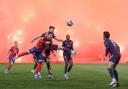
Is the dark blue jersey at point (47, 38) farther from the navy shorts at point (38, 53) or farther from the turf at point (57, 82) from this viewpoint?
the turf at point (57, 82)

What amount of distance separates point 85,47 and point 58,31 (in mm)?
6783

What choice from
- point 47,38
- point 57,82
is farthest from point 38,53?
point 57,82

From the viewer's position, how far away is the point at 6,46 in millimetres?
79500

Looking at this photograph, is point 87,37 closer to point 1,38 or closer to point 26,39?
point 26,39

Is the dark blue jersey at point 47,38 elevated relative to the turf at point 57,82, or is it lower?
elevated

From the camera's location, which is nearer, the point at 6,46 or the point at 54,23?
the point at 6,46

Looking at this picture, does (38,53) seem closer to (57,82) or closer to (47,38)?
(47,38)

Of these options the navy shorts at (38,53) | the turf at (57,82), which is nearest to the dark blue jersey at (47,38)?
the navy shorts at (38,53)

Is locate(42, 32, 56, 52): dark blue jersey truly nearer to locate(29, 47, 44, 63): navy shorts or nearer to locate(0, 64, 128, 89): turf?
locate(29, 47, 44, 63): navy shorts

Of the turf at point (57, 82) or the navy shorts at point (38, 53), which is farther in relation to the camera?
the navy shorts at point (38, 53)

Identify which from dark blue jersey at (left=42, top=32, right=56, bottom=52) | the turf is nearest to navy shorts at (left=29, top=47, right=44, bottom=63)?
dark blue jersey at (left=42, top=32, right=56, bottom=52)

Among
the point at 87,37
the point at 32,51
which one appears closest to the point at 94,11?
the point at 87,37

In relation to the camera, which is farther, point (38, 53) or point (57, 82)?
point (38, 53)

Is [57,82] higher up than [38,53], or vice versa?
[38,53]
